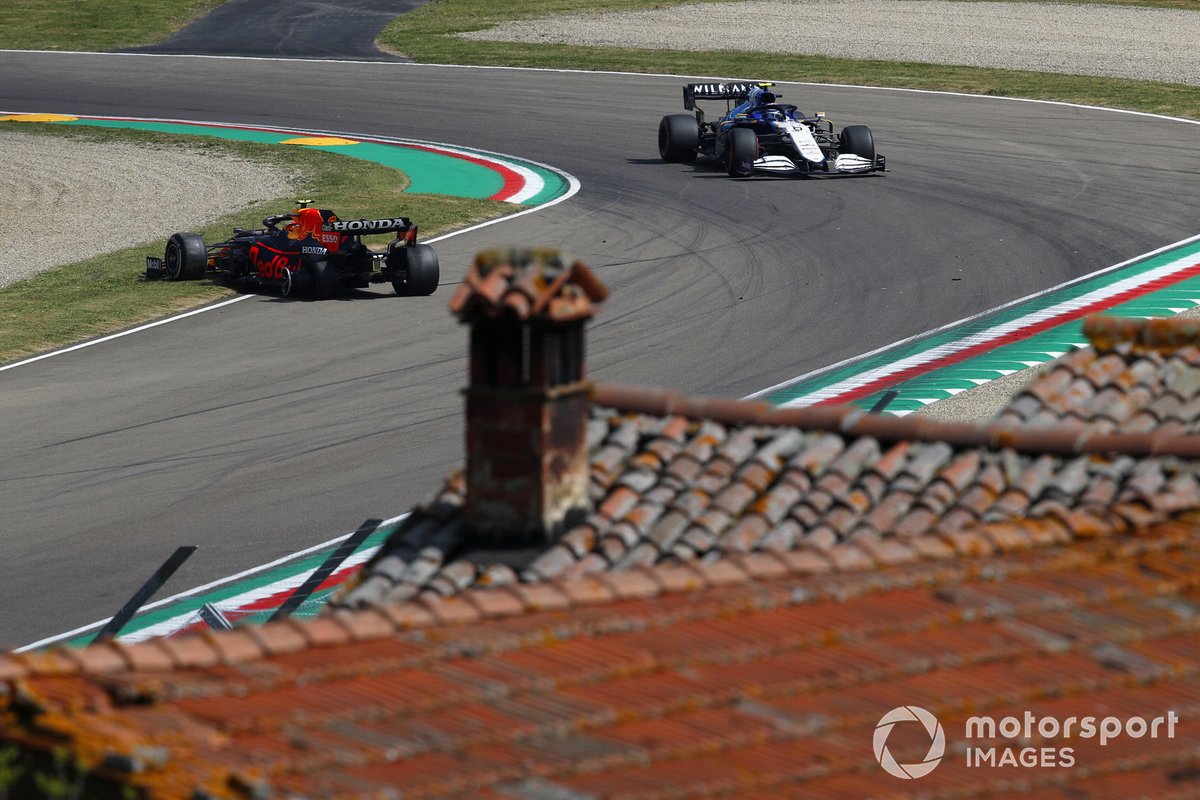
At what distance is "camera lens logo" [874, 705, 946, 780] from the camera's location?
19.2 ft

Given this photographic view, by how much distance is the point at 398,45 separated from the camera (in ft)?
174

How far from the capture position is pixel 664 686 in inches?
247

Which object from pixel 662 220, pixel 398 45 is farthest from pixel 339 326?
pixel 398 45

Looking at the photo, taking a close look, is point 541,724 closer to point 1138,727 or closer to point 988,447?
point 1138,727

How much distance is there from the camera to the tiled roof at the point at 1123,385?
944 centimetres

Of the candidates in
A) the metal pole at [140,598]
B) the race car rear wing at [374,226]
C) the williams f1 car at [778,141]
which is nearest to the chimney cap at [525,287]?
the metal pole at [140,598]

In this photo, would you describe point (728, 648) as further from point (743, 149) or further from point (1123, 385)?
point (743, 149)

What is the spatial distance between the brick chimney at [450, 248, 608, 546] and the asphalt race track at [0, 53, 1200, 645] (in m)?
6.54

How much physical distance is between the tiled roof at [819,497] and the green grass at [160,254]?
14853mm

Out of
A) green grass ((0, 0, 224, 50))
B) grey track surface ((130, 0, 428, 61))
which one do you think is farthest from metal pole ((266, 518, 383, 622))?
green grass ((0, 0, 224, 50))

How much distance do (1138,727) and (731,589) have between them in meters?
1.75

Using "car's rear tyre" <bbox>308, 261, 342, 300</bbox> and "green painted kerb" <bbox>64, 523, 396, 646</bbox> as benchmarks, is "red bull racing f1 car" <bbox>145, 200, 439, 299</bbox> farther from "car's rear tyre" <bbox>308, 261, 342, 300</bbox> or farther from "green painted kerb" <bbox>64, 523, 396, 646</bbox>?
"green painted kerb" <bbox>64, 523, 396, 646</bbox>

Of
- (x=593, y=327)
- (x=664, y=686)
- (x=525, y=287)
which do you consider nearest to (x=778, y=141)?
(x=593, y=327)

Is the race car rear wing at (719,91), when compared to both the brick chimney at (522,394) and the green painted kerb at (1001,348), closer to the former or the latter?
the green painted kerb at (1001,348)
